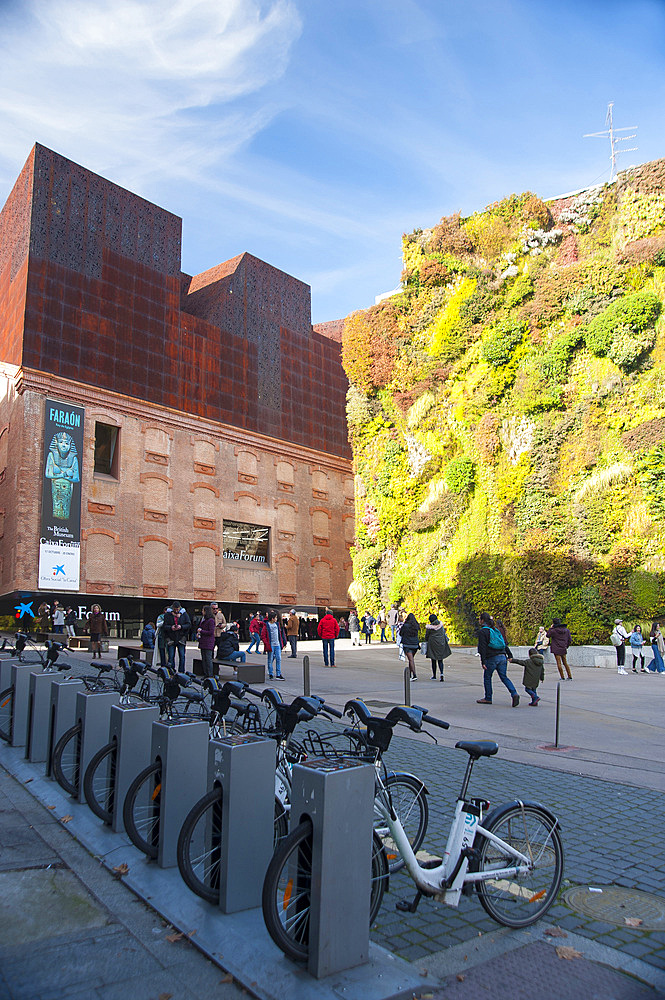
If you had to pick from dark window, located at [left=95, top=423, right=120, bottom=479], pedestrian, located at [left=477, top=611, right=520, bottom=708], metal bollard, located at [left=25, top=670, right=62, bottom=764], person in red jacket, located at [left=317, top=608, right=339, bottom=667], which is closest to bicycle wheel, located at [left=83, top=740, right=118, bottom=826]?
metal bollard, located at [left=25, top=670, right=62, bottom=764]

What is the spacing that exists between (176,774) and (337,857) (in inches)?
70.2

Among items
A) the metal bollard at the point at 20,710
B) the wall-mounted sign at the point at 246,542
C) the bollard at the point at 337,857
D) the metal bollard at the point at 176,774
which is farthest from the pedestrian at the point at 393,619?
the bollard at the point at 337,857

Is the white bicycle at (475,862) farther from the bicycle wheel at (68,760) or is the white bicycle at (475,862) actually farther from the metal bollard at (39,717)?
the metal bollard at (39,717)

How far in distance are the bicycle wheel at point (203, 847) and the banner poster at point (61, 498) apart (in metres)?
33.0

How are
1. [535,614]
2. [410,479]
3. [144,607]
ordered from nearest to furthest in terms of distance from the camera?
[535,614] < [410,479] < [144,607]

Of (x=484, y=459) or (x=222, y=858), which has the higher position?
(x=484, y=459)

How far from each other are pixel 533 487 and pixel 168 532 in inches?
826

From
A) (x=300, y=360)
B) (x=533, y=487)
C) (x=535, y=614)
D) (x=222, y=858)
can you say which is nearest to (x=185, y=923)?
(x=222, y=858)

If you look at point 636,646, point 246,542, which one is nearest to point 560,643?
point 636,646

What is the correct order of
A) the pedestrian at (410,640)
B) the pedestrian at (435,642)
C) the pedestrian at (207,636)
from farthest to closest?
the pedestrian at (435,642), the pedestrian at (410,640), the pedestrian at (207,636)

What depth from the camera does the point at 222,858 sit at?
4.25 metres

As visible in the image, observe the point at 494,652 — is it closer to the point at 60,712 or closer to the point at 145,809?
the point at 60,712

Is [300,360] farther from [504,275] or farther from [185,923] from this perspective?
[185,923]

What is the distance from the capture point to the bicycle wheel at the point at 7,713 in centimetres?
937
